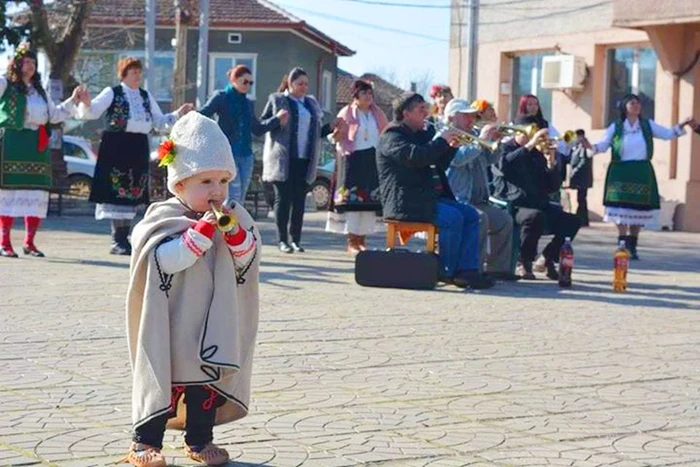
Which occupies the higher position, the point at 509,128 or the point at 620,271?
the point at 509,128

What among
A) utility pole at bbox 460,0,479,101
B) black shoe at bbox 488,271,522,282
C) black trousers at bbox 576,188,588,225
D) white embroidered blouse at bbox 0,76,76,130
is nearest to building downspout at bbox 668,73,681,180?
black trousers at bbox 576,188,588,225

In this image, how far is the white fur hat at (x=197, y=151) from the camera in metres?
5.51

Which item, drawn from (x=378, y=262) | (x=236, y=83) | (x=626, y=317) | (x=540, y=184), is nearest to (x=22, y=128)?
(x=236, y=83)

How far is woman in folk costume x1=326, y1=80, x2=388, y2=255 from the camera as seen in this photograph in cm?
1526

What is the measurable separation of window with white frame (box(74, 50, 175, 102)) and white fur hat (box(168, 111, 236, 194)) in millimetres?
45555

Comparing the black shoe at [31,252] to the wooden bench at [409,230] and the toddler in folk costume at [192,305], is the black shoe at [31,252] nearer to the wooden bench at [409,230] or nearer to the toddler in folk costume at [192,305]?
the wooden bench at [409,230]

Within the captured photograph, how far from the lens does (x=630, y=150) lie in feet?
52.7

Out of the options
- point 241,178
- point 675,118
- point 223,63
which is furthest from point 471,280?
point 223,63

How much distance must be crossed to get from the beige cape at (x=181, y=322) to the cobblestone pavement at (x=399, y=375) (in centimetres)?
36

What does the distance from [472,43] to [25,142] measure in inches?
696

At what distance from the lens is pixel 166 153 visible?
18.3ft

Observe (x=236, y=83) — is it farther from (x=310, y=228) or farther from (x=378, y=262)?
(x=310, y=228)

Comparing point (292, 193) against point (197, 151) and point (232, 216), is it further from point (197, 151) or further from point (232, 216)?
point (232, 216)

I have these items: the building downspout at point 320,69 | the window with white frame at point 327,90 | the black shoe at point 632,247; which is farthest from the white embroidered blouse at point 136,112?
the window with white frame at point 327,90
